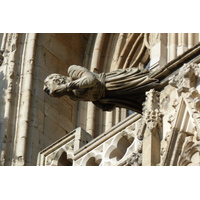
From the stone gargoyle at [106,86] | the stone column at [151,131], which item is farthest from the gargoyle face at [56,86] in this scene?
the stone column at [151,131]

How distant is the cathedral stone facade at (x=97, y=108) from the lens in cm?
819

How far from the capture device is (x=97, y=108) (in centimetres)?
1289

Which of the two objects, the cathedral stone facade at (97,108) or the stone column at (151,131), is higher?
the cathedral stone facade at (97,108)

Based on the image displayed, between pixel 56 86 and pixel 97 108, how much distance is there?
4.01 metres

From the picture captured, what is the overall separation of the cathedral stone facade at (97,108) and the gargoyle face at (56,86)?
0.58 m

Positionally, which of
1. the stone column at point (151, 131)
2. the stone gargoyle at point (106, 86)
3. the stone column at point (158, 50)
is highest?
the stone column at point (158, 50)

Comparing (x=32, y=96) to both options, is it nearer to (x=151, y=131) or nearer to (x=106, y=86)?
(x=106, y=86)

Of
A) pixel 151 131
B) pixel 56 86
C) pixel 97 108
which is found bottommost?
pixel 151 131

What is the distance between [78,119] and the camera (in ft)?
42.4

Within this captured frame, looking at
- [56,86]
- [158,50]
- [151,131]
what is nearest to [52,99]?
[158,50]

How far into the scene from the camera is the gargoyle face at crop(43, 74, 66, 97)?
8.86 meters

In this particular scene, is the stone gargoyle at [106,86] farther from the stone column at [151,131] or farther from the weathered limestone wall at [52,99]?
the weathered limestone wall at [52,99]
